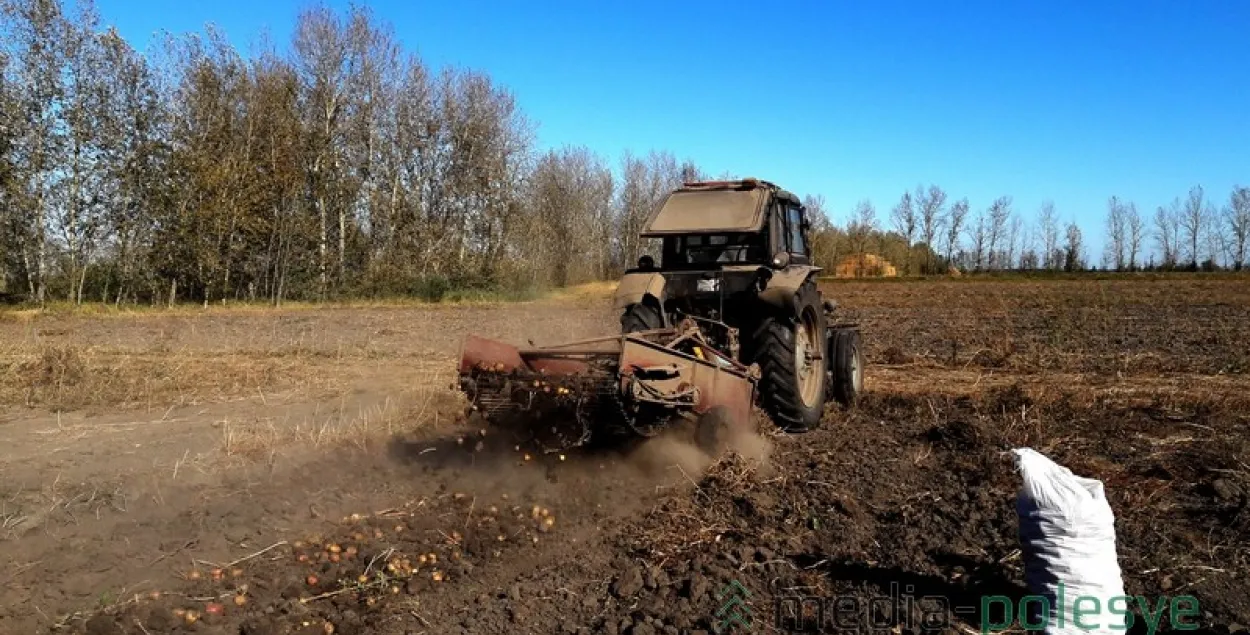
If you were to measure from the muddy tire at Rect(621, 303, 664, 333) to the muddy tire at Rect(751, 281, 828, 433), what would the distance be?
31.6 inches

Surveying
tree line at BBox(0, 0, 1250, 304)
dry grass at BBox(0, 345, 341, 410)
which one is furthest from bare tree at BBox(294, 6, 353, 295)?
dry grass at BBox(0, 345, 341, 410)

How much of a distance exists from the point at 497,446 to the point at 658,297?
6.11 feet

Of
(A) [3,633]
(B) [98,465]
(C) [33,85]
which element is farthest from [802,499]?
(C) [33,85]

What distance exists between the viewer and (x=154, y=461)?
655 centimetres

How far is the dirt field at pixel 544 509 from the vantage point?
4.05 metres

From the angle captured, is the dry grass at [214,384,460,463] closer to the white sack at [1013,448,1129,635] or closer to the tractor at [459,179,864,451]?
the tractor at [459,179,864,451]

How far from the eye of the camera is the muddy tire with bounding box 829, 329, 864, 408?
28.3 ft

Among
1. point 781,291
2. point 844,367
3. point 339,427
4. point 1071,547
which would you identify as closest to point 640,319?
point 781,291

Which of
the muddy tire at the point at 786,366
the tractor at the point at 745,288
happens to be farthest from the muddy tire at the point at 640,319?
the muddy tire at the point at 786,366

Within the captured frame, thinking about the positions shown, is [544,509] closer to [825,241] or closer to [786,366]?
[786,366]

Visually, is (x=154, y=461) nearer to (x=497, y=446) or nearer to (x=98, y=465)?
(x=98, y=465)

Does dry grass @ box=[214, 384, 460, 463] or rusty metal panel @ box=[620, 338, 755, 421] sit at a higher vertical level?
rusty metal panel @ box=[620, 338, 755, 421]

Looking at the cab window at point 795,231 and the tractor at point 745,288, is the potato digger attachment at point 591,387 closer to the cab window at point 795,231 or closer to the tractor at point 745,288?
the tractor at point 745,288

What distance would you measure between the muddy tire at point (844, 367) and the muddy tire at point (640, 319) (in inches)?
91.6
